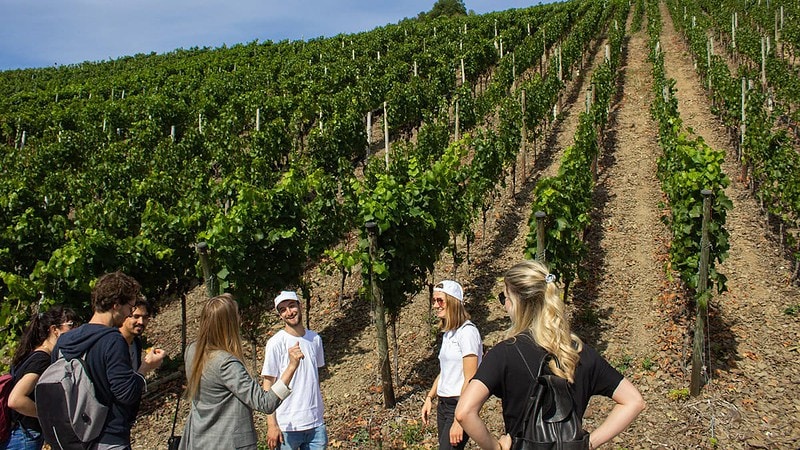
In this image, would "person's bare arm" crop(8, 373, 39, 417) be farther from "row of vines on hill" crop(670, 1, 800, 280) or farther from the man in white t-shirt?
"row of vines on hill" crop(670, 1, 800, 280)

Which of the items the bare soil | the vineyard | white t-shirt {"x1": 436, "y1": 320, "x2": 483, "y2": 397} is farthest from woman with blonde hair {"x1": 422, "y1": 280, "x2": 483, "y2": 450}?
the bare soil

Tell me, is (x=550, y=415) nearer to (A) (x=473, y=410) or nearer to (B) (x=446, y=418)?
(A) (x=473, y=410)

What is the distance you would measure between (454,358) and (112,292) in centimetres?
213

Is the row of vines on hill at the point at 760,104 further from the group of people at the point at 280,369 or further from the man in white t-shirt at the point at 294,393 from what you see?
the man in white t-shirt at the point at 294,393

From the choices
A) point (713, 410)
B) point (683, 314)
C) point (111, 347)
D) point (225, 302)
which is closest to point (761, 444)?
point (713, 410)

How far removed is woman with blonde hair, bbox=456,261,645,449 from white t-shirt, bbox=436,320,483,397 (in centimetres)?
124

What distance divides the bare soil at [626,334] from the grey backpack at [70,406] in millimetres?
3372

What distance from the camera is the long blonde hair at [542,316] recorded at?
7.18 ft

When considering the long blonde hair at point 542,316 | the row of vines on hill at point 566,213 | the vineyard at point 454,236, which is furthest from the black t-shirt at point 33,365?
the row of vines on hill at point 566,213

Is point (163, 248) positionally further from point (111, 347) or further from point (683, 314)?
point (683, 314)

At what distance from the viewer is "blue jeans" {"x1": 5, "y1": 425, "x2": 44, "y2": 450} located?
3585 millimetres

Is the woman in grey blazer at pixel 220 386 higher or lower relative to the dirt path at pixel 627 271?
higher

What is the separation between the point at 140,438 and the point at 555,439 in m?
7.07

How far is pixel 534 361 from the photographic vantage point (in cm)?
219
